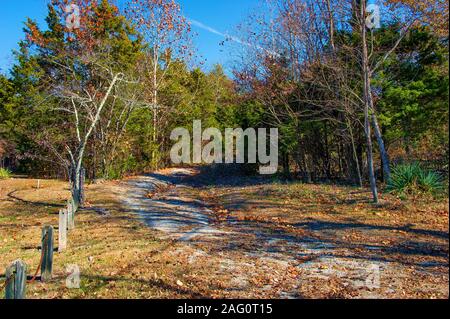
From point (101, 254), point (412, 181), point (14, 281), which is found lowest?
point (101, 254)

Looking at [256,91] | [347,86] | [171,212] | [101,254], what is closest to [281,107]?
[256,91]

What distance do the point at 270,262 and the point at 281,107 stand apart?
1286 centimetres

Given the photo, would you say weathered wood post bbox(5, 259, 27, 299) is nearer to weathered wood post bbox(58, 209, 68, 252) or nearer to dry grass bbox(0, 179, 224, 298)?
dry grass bbox(0, 179, 224, 298)

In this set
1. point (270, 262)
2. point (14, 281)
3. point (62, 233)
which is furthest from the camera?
point (62, 233)

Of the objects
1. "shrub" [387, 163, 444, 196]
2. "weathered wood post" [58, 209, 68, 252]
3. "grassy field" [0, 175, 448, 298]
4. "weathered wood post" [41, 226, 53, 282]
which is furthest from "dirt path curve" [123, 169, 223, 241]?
"shrub" [387, 163, 444, 196]

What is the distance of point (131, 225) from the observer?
9.03m

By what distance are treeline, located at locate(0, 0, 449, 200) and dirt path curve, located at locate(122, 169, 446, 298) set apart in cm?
476

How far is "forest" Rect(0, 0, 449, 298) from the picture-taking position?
1031 cm

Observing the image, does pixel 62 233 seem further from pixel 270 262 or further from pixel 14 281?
pixel 270 262

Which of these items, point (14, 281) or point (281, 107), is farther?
point (281, 107)

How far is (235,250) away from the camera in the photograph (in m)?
6.66

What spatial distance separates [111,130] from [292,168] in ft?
34.7

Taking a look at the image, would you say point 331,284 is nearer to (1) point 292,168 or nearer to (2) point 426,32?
(2) point 426,32
